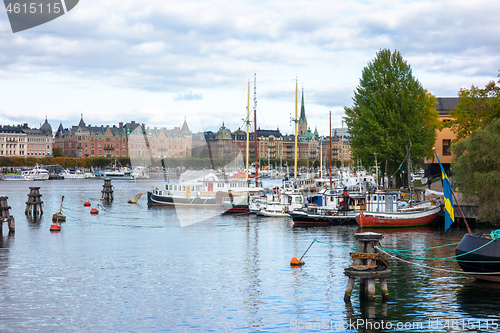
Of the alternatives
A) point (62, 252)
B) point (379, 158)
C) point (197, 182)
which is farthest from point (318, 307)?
point (197, 182)

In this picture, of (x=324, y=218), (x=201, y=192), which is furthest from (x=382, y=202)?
(x=201, y=192)

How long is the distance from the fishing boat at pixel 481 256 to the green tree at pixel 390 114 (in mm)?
41277

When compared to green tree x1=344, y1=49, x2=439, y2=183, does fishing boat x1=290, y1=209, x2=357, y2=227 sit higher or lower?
lower

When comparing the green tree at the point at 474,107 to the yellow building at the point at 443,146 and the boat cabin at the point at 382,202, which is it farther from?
the yellow building at the point at 443,146

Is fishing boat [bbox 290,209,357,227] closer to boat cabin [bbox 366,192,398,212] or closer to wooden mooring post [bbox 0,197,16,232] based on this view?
boat cabin [bbox 366,192,398,212]

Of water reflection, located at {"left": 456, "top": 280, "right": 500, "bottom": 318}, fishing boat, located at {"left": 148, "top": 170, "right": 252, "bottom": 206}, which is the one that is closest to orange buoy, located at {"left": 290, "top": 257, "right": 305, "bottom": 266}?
water reflection, located at {"left": 456, "top": 280, "right": 500, "bottom": 318}

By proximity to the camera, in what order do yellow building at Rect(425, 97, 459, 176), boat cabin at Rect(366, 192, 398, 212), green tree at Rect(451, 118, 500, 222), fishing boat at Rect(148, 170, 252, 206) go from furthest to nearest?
yellow building at Rect(425, 97, 459, 176)
fishing boat at Rect(148, 170, 252, 206)
boat cabin at Rect(366, 192, 398, 212)
green tree at Rect(451, 118, 500, 222)

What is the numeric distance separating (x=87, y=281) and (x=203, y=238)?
20.9 m

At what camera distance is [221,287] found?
32.9m

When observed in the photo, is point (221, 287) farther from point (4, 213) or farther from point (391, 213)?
point (4, 213)

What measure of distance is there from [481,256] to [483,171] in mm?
22502

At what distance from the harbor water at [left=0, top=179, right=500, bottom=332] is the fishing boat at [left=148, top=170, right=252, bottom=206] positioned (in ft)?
104

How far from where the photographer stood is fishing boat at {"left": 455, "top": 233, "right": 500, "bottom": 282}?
29.9 m

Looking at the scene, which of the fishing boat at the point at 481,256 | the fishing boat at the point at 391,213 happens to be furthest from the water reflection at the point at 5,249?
the fishing boat at the point at 391,213
